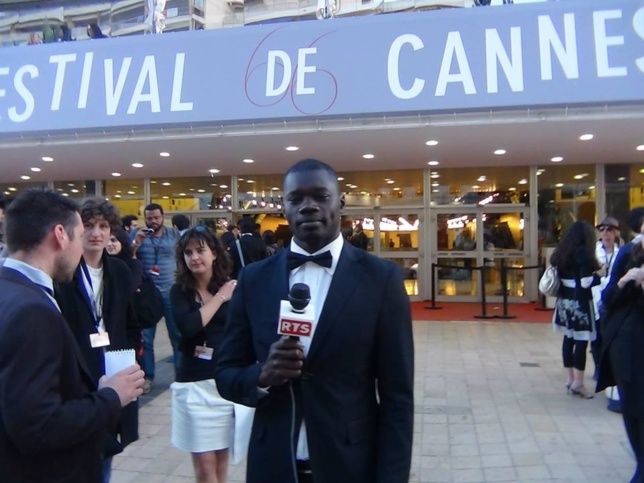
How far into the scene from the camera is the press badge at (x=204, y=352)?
2.99 meters

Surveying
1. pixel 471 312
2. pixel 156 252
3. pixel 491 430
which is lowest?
pixel 491 430

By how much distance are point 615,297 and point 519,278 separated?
29.3ft

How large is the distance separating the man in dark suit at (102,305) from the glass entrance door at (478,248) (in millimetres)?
9667

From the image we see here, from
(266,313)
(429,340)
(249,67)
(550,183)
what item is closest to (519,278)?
(550,183)

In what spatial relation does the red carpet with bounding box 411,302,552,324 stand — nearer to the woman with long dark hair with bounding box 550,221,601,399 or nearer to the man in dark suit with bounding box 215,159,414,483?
the woman with long dark hair with bounding box 550,221,601,399

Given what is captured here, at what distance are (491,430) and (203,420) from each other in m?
2.86

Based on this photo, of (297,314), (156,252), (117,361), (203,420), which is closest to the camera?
(297,314)

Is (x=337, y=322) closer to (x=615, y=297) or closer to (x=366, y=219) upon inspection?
(x=615, y=297)

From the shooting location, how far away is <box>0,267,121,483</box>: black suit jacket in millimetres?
1548

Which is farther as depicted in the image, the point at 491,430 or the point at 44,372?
the point at 491,430

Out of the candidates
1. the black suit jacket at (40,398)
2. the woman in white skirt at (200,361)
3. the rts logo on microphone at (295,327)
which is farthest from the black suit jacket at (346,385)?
the woman in white skirt at (200,361)

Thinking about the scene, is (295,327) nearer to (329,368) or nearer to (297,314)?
(297,314)

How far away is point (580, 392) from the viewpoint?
18.1ft

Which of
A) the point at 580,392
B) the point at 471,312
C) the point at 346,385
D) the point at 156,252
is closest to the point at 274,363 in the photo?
the point at 346,385
